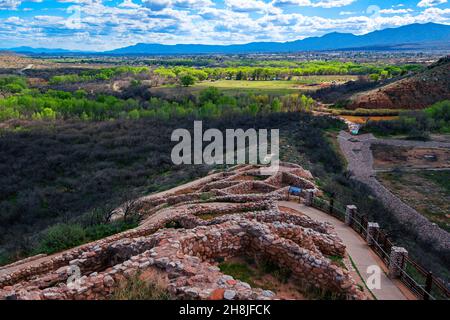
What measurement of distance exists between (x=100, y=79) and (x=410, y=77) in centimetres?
9193

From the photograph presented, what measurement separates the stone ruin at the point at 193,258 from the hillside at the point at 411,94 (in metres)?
62.1

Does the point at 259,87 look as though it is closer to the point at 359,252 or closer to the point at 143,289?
the point at 359,252

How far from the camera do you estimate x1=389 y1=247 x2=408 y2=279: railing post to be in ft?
36.1

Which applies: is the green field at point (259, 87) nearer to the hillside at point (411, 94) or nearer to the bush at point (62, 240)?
the hillside at point (411, 94)

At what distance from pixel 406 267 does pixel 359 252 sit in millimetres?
1617

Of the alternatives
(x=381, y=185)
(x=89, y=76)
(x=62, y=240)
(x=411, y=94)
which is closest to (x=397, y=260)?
(x=62, y=240)

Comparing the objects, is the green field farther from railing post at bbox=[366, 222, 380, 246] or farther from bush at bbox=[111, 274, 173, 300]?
bush at bbox=[111, 274, 173, 300]

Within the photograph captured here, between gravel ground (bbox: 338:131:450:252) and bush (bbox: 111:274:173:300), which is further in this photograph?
gravel ground (bbox: 338:131:450:252)

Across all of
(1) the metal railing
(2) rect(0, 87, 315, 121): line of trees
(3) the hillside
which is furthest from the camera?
(3) the hillside

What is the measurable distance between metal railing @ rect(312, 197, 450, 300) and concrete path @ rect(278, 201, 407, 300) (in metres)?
0.26

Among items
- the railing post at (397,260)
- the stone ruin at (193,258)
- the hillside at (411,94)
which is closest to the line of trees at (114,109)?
the hillside at (411,94)

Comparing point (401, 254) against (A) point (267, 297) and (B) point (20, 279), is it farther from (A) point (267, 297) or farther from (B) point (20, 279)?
(B) point (20, 279)

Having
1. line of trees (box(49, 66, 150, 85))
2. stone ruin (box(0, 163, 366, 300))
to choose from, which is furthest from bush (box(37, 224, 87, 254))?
line of trees (box(49, 66, 150, 85))

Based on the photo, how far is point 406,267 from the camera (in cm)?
1256
